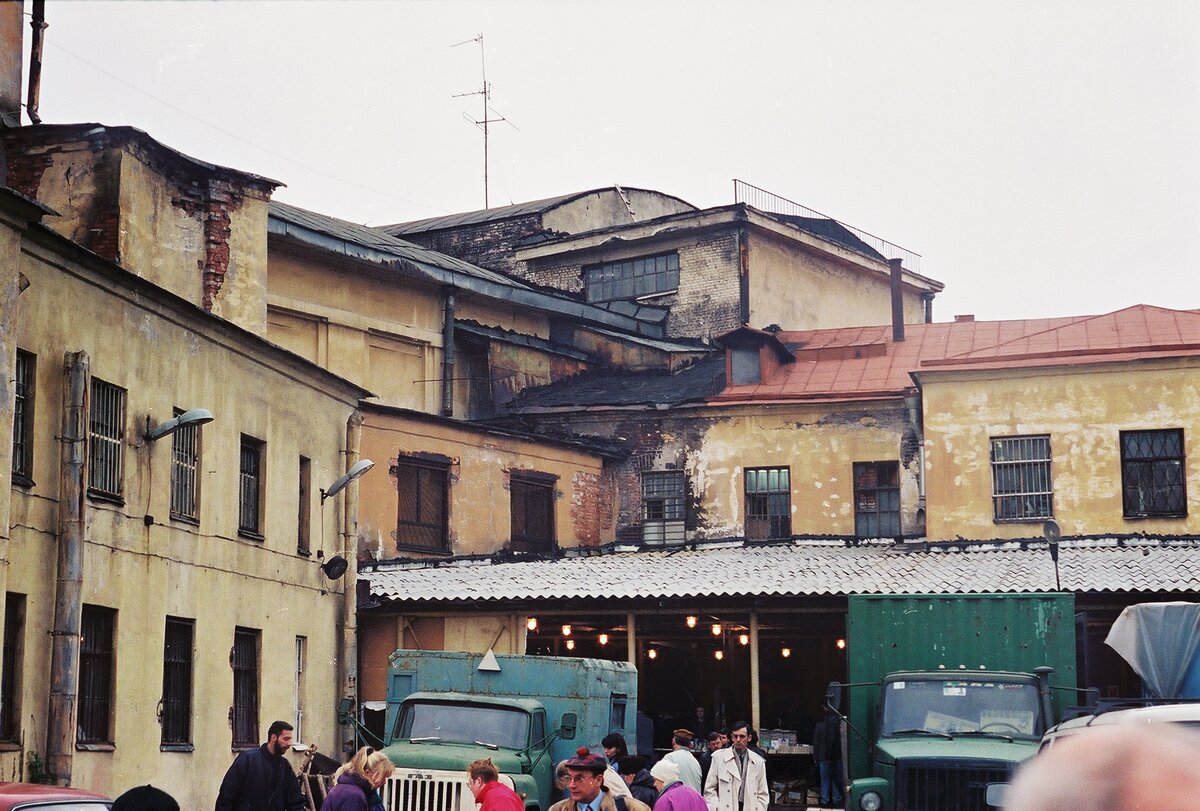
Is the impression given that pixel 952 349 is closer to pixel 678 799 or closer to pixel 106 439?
pixel 106 439

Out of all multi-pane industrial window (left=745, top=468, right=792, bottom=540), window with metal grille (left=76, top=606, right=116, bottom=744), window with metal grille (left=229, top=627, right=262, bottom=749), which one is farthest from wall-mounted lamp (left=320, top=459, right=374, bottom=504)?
multi-pane industrial window (left=745, top=468, right=792, bottom=540)

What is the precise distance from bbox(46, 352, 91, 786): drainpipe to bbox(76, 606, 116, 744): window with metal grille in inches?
25.1

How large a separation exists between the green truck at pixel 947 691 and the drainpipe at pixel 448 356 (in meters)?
20.0

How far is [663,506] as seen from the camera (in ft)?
127

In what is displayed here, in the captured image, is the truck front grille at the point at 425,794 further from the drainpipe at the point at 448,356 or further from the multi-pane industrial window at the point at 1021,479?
the drainpipe at the point at 448,356

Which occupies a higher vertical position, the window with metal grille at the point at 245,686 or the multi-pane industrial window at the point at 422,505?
the multi-pane industrial window at the point at 422,505

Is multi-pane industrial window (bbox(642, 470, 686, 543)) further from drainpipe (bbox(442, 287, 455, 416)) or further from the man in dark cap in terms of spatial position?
the man in dark cap

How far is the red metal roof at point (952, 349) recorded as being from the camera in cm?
3234

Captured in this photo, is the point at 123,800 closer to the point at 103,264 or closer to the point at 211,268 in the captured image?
the point at 103,264

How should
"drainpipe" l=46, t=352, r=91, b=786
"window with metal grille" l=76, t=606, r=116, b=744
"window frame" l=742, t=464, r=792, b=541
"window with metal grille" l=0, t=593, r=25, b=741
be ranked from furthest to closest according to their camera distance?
"window frame" l=742, t=464, r=792, b=541 < "window with metal grille" l=76, t=606, r=116, b=744 < "drainpipe" l=46, t=352, r=91, b=786 < "window with metal grille" l=0, t=593, r=25, b=741

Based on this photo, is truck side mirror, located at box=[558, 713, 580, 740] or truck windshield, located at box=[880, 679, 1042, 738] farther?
truck side mirror, located at box=[558, 713, 580, 740]

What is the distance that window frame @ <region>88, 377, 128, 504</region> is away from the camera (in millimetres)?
18328

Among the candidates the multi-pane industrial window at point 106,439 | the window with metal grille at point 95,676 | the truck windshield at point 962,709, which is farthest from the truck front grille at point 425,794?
the multi-pane industrial window at point 106,439

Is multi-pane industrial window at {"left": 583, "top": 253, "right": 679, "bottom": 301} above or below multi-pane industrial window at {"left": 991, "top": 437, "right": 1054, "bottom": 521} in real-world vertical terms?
above
